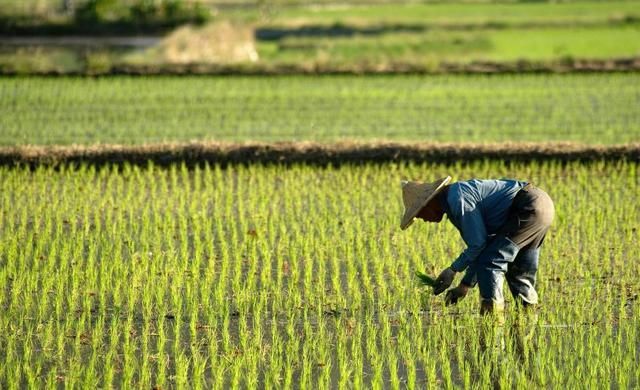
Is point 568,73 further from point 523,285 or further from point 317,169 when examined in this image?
→ point 523,285

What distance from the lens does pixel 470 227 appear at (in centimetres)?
591

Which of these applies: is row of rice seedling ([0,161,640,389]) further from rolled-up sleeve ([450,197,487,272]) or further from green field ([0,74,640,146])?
green field ([0,74,640,146])

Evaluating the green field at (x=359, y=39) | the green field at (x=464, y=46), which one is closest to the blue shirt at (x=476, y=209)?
the green field at (x=359, y=39)

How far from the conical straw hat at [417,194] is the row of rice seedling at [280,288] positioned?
2.06ft

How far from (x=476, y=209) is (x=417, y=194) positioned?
29 centimetres

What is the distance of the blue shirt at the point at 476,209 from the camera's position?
5910mm

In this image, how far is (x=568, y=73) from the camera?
17250mm

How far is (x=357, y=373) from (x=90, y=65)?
41.7 ft

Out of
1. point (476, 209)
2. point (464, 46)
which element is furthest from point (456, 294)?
point (464, 46)

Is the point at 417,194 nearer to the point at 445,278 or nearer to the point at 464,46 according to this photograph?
the point at 445,278

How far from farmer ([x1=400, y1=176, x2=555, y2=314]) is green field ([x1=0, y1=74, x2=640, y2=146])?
5953 mm

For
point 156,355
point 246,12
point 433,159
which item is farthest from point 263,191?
point 246,12

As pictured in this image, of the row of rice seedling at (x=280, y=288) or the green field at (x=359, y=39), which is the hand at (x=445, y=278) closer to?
the row of rice seedling at (x=280, y=288)

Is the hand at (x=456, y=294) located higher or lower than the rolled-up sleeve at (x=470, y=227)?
lower
